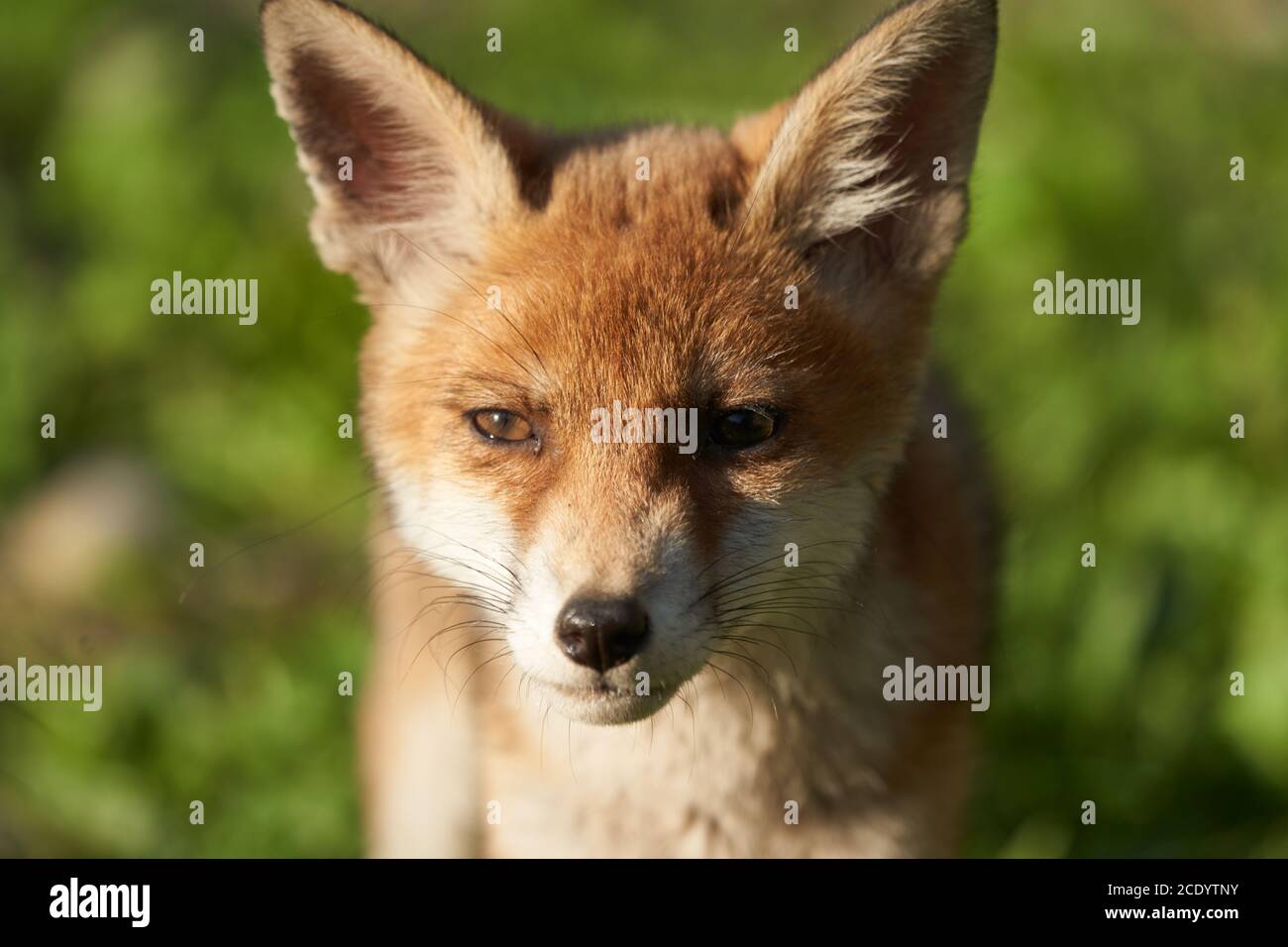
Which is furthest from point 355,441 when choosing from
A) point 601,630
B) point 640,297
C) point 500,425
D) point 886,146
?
point 601,630

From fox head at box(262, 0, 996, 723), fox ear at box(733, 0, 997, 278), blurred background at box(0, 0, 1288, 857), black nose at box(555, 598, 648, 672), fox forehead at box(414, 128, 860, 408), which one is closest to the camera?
black nose at box(555, 598, 648, 672)

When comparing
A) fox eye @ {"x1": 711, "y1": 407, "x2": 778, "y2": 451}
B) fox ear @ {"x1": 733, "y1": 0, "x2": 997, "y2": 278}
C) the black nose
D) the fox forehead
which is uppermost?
fox ear @ {"x1": 733, "y1": 0, "x2": 997, "y2": 278}

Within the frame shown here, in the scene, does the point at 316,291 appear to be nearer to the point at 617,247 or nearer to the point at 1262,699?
the point at 617,247

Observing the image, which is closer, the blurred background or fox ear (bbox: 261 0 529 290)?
fox ear (bbox: 261 0 529 290)

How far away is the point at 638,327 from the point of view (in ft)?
10.7

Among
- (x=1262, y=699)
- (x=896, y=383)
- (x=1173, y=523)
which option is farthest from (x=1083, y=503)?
(x=896, y=383)

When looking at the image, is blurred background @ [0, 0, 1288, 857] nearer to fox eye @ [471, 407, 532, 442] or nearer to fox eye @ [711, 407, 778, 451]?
fox eye @ [711, 407, 778, 451]

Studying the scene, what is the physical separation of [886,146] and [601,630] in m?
1.62

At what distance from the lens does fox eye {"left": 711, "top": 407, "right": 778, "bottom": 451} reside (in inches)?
131

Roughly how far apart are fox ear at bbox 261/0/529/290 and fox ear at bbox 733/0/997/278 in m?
0.75

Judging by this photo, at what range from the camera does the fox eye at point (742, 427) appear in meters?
3.32

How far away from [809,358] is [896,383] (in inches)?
11.4

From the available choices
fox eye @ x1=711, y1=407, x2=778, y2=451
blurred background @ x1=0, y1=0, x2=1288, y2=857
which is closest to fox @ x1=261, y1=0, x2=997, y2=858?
fox eye @ x1=711, y1=407, x2=778, y2=451

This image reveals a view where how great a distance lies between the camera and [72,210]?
7.66m
